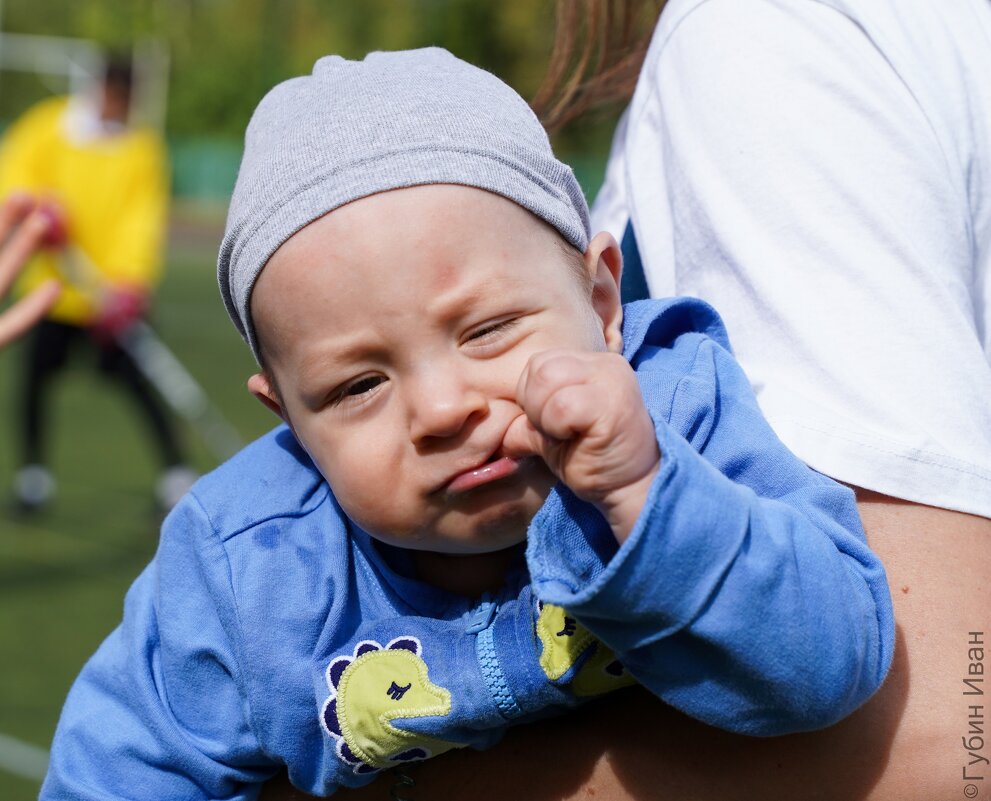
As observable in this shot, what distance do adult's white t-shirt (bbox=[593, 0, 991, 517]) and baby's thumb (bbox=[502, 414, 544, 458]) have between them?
0.96 feet

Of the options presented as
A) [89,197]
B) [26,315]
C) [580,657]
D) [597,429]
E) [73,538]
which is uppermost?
[597,429]

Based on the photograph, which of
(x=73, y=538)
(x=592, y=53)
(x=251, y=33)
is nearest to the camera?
(x=592, y=53)

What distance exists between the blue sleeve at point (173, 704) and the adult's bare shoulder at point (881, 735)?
0.40 metres

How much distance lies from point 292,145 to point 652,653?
2.46 ft

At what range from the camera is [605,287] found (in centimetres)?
167

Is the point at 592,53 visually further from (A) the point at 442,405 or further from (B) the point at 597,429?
(B) the point at 597,429

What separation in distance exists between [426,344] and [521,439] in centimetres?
16

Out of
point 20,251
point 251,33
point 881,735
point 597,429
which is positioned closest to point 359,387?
point 597,429

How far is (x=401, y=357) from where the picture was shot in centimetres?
147

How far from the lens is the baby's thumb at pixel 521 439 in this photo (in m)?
1.36

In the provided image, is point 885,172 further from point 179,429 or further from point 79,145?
point 179,429

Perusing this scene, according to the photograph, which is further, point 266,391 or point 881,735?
point 266,391

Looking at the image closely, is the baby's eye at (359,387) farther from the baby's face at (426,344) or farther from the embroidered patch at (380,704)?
the embroidered patch at (380,704)

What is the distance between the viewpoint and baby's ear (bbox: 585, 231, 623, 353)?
5.40ft
